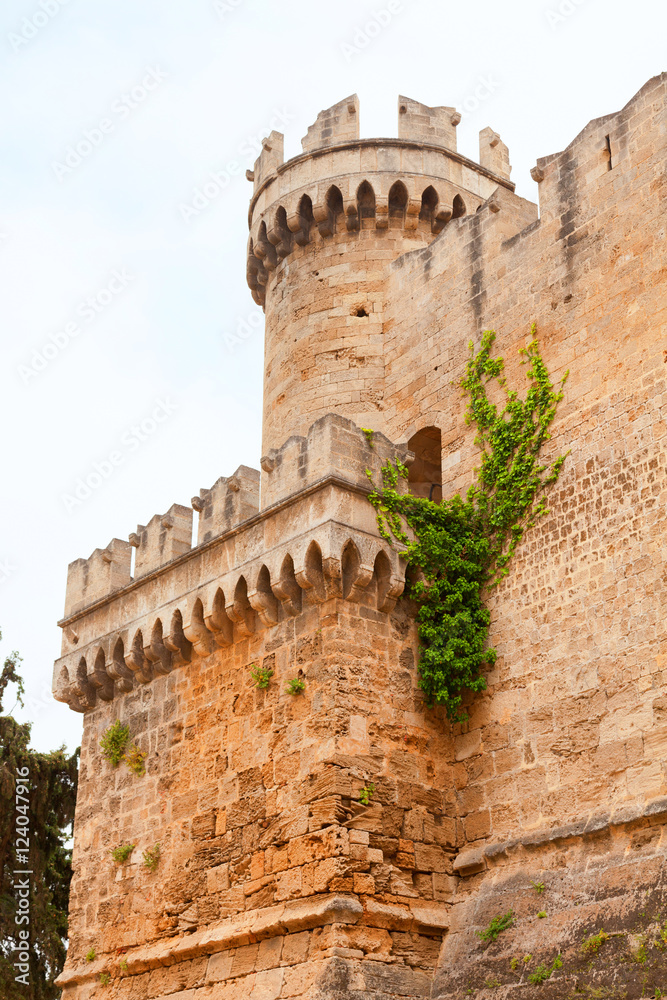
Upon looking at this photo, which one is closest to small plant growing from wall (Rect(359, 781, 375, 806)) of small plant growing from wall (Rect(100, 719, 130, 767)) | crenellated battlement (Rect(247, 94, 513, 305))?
small plant growing from wall (Rect(100, 719, 130, 767))

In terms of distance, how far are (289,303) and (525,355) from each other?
4.05 metres

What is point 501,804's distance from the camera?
1005 cm

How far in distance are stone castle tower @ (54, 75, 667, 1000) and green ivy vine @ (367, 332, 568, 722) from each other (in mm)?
165

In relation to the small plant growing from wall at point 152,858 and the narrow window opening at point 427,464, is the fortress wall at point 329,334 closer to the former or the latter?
the narrow window opening at point 427,464

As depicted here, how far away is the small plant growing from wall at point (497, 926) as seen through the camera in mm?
9391

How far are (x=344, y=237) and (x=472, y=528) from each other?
4738mm

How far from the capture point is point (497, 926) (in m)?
9.44

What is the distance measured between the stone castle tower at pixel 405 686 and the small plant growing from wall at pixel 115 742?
14 cm

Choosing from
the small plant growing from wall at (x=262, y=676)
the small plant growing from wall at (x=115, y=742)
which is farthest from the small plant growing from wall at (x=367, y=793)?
the small plant growing from wall at (x=115, y=742)

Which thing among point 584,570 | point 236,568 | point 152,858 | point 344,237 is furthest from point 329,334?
point 152,858

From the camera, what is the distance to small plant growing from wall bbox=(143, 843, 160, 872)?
1166 centimetres

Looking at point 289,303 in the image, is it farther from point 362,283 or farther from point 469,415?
point 469,415

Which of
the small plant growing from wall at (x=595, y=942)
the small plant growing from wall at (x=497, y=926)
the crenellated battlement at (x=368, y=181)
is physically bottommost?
the small plant growing from wall at (x=595, y=942)

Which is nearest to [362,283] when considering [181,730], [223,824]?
[181,730]
